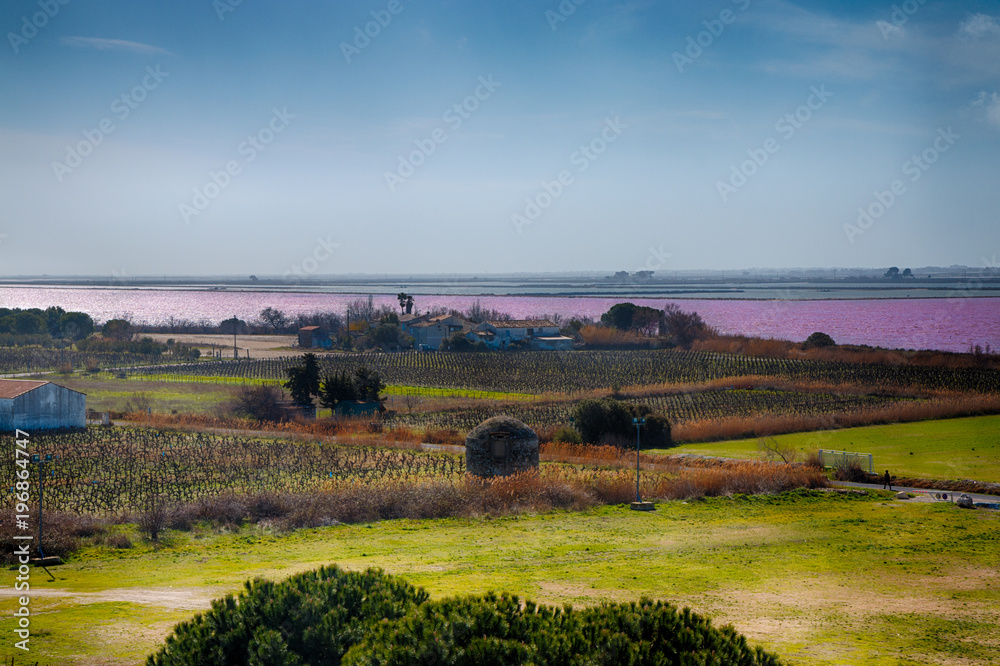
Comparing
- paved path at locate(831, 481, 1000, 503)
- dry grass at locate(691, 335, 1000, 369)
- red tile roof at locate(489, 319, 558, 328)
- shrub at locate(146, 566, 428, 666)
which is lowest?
paved path at locate(831, 481, 1000, 503)

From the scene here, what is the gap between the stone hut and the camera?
3266cm

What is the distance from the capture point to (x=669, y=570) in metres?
22.0

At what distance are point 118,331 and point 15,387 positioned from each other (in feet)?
219

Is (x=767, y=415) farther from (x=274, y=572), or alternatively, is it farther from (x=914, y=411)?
(x=274, y=572)

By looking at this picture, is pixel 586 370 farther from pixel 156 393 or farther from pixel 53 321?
pixel 53 321

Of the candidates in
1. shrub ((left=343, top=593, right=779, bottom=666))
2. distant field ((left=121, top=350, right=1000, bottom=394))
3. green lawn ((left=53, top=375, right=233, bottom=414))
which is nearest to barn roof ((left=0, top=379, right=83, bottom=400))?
green lawn ((left=53, top=375, right=233, bottom=414))

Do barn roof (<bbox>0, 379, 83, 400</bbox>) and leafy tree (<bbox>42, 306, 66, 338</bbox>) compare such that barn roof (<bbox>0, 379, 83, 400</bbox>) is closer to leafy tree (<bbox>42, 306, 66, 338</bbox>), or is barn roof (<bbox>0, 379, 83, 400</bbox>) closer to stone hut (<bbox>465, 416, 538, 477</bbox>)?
stone hut (<bbox>465, 416, 538, 477</bbox>)

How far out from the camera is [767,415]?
50.5 m

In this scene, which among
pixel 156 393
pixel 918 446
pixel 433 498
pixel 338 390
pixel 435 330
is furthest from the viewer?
pixel 435 330

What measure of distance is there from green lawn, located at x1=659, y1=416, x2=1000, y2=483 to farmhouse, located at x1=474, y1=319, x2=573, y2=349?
5246cm

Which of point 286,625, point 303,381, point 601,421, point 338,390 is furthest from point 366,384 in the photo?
point 286,625

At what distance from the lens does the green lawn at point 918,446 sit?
37.3 meters

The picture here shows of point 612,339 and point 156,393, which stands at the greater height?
point 612,339

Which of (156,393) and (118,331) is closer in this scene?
(156,393)
